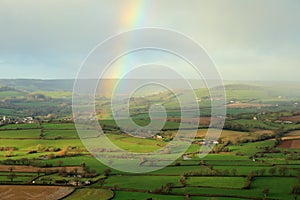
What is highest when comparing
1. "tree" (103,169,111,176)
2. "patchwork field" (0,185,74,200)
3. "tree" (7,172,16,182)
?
"tree" (103,169,111,176)

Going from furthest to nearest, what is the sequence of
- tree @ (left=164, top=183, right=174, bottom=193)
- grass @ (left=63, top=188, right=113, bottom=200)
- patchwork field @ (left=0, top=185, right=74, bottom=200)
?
tree @ (left=164, top=183, right=174, bottom=193) → patchwork field @ (left=0, top=185, right=74, bottom=200) → grass @ (left=63, top=188, right=113, bottom=200)

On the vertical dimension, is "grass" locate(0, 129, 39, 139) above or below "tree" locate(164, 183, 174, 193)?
above

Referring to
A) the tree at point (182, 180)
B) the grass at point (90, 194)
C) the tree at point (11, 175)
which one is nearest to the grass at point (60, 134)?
the tree at point (11, 175)

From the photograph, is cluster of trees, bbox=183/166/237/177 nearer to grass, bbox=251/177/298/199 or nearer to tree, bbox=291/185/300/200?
grass, bbox=251/177/298/199

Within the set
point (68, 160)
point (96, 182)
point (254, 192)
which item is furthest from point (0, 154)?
point (254, 192)

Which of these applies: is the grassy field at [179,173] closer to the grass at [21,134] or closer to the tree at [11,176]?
the tree at [11,176]

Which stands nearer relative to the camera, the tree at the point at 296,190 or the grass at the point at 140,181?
the tree at the point at 296,190

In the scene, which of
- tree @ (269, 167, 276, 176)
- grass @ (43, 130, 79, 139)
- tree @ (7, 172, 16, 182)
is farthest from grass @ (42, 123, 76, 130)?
tree @ (269, 167, 276, 176)

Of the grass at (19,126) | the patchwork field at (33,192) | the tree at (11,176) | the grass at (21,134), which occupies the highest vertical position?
the grass at (19,126)

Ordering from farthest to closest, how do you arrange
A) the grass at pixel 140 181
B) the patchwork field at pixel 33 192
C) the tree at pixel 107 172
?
1. the tree at pixel 107 172
2. the grass at pixel 140 181
3. the patchwork field at pixel 33 192

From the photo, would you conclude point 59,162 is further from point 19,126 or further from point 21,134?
point 19,126

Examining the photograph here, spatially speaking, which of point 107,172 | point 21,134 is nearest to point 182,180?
point 107,172
